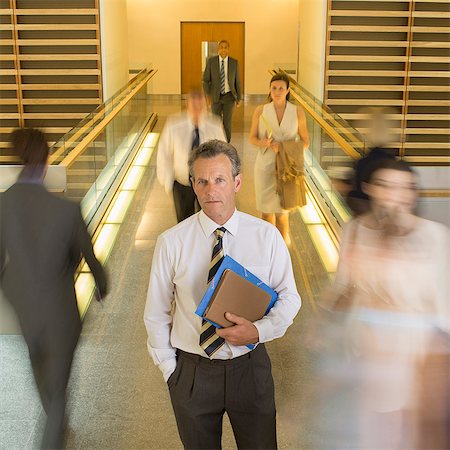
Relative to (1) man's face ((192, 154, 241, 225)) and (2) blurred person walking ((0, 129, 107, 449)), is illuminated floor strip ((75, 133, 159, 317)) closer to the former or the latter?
(2) blurred person walking ((0, 129, 107, 449))

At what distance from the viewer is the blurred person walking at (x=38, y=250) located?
12.5 ft

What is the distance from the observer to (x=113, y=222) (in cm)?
848

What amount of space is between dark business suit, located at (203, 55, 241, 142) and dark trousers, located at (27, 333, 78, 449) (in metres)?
7.59

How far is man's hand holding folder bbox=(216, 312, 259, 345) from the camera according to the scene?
3.11 meters

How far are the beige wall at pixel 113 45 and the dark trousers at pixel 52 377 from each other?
8593mm

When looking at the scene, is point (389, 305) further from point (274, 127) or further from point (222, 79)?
point (222, 79)

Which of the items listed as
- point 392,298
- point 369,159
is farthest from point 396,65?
point 392,298

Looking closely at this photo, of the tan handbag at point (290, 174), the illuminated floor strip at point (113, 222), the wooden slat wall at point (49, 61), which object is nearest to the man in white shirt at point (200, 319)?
the illuminated floor strip at point (113, 222)

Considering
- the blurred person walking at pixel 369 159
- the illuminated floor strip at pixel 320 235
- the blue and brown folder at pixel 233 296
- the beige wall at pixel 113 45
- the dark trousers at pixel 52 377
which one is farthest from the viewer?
the beige wall at pixel 113 45

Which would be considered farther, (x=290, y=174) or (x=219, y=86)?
(x=219, y=86)

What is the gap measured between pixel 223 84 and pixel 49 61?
9.52ft

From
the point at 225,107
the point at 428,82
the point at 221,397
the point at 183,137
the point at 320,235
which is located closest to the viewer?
the point at 221,397

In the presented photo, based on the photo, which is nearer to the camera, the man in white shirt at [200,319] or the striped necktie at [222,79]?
the man in white shirt at [200,319]

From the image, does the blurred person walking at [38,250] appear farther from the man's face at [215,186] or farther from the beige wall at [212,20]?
the beige wall at [212,20]
